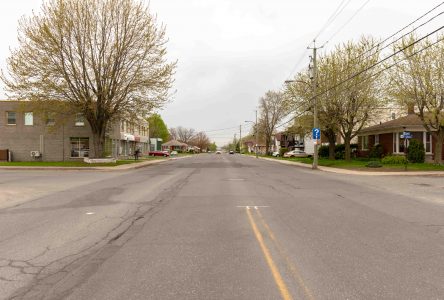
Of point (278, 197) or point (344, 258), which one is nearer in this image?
point (344, 258)

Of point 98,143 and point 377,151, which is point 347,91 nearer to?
point 377,151

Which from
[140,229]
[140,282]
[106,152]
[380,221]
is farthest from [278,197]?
[106,152]

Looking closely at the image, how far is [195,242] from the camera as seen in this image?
23.5ft

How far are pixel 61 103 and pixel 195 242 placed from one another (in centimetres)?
3097

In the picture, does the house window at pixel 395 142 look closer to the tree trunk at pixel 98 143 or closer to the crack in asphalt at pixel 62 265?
the tree trunk at pixel 98 143

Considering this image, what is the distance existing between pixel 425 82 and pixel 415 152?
6722 millimetres

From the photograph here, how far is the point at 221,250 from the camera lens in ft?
21.6

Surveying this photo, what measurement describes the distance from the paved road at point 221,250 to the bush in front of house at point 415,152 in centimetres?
2375

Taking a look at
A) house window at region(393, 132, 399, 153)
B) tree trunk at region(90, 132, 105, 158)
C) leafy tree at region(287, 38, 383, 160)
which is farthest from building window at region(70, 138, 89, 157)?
house window at region(393, 132, 399, 153)

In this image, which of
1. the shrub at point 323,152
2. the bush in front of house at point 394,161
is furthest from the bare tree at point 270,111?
the bush in front of house at point 394,161

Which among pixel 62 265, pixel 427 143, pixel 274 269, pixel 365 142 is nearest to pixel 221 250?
pixel 274 269

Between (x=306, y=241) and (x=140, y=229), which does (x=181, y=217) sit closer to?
(x=140, y=229)

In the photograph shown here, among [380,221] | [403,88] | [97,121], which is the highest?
[403,88]

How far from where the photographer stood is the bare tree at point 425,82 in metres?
30.0
